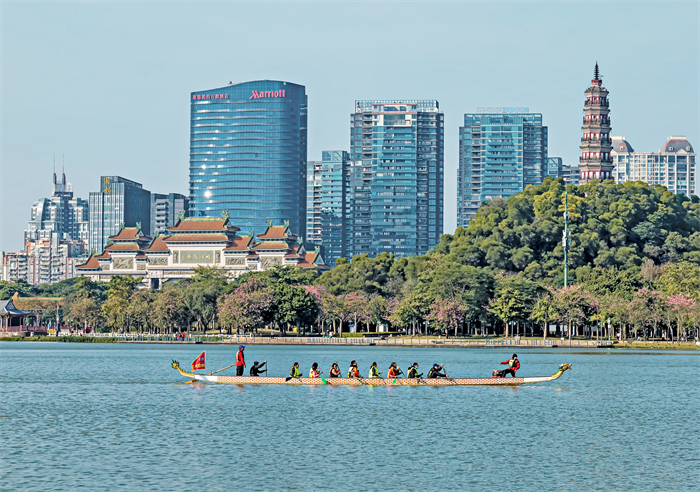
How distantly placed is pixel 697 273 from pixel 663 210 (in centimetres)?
2675

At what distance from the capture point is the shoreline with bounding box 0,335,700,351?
4237 inches

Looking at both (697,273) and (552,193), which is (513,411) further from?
(552,193)

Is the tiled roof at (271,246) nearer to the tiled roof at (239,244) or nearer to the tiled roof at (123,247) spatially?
the tiled roof at (239,244)

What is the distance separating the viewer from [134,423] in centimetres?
4256

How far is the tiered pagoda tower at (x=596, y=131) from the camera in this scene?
15662 centimetres

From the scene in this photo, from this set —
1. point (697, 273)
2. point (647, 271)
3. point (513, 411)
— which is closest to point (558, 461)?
point (513, 411)

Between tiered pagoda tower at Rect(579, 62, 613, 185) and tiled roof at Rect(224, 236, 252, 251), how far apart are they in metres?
67.7

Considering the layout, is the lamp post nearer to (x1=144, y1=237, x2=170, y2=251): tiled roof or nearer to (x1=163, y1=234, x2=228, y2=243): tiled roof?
(x1=163, y1=234, x2=228, y2=243): tiled roof

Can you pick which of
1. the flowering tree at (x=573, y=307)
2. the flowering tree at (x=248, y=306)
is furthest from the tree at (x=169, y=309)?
the flowering tree at (x=573, y=307)

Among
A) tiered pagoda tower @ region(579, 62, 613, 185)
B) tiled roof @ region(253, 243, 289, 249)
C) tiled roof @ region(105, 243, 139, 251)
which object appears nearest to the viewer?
tiered pagoda tower @ region(579, 62, 613, 185)

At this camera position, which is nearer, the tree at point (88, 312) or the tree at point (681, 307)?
the tree at point (681, 307)

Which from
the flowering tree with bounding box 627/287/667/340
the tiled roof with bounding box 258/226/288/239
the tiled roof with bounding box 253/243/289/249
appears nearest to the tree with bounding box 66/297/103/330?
the tiled roof with bounding box 253/243/289/249

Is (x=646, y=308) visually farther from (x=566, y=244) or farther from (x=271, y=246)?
(x=271, y=246)

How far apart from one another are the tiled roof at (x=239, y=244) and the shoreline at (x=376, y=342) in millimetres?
60420
